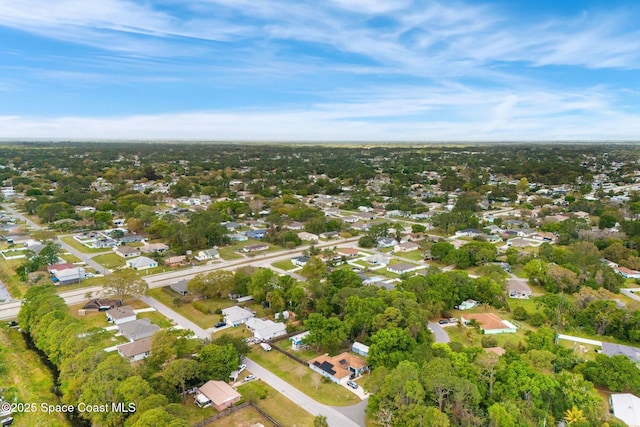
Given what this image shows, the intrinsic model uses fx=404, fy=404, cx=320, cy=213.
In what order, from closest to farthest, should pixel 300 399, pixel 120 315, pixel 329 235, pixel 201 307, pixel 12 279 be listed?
1. pixel 300 399
2. pixel 120 315
3. pixel 201 307
4. pixel 12 279
5. pixel 329 235

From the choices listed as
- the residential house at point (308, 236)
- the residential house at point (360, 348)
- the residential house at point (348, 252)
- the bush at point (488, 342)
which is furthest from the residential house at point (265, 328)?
the residential house at point (308, 236)

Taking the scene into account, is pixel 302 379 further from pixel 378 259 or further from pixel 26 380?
pixel 378 259

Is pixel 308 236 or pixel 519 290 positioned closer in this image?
pixel 519 290

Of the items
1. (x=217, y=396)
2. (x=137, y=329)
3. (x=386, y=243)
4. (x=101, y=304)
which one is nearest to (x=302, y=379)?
(x=217, y=396)

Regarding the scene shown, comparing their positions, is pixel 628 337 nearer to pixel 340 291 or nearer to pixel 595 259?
pixel 595 259

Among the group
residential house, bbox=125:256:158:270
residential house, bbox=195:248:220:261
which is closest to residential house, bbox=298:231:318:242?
residential house, bbox=195:248:220:261

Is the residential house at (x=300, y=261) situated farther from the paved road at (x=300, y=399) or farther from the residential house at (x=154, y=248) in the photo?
the paved road at (x=300, y=399)

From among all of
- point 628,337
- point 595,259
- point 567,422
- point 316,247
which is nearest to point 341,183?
point 316,247

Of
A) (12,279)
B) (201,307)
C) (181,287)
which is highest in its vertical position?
(181,287)
